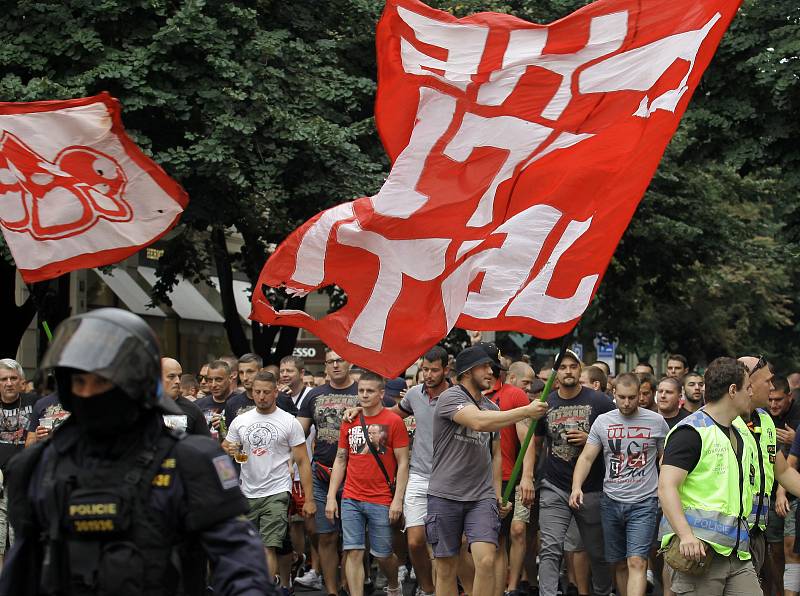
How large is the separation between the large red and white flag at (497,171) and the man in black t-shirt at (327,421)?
3097 millimetres

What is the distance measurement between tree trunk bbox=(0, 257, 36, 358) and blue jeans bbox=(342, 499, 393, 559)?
12165 mm

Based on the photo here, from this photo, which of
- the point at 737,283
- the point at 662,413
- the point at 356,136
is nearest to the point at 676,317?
the point at 737,283

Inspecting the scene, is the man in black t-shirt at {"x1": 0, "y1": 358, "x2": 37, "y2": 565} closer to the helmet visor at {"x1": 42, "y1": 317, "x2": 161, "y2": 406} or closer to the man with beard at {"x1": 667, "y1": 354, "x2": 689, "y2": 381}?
the man with beard at {"x1": 667, "y1": 354, "x2": 689, "y2": 381}

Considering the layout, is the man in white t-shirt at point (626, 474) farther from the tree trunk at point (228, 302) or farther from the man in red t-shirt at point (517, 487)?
the tree trunk at point (228, 302)

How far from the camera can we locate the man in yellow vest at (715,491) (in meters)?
6.92

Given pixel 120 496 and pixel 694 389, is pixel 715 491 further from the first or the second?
pixel 694 389

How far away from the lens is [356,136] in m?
19.7

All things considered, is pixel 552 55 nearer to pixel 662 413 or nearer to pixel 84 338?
pixel 662 413

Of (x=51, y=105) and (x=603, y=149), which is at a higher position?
(x=603, y=149)

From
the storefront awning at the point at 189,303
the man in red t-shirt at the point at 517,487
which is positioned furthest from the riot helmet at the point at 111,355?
the storefront awning at the point at 189,303

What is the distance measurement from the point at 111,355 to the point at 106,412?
170 millimetres

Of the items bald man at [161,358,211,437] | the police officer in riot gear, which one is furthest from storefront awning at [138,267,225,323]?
the police officer in riot gear

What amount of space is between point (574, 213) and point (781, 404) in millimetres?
3902

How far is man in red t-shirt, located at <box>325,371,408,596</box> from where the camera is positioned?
37.6 ft
